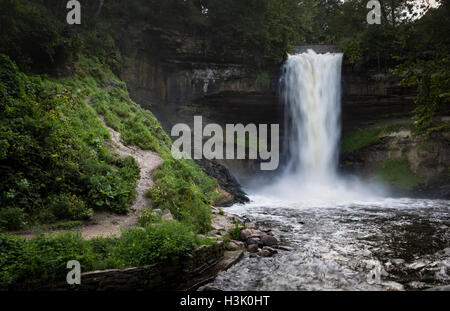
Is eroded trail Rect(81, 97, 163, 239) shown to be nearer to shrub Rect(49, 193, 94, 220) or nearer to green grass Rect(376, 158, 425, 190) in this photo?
shrub Rect(49, 193, 94, 220)

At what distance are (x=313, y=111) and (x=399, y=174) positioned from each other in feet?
25.8

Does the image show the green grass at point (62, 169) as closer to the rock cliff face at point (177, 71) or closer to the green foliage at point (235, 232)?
the green foliage at point (235, 232)

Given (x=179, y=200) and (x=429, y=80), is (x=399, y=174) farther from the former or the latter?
(x=179, y=200)

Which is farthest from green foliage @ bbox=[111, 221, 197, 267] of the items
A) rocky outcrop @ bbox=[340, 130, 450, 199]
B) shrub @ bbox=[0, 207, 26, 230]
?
rocky outcrop @ bbox=[340, 130, 450, 199]

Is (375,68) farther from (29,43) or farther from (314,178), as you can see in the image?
(29,43)

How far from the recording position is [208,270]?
6551 mm

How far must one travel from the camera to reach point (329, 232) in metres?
9.93

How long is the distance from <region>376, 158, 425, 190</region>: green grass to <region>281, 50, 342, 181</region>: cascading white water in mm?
3728

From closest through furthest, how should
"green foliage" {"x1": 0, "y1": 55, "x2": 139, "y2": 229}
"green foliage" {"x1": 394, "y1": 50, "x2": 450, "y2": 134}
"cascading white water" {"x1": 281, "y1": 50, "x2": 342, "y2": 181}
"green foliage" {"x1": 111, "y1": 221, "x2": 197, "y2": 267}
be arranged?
1. "green foliage" {"x1": 111, "y1": 221, "x2": 197, "y2": 267}
2. "green foliage" {"x1": 0, "y1": 55, "x2": 139, "y2": 229}
3. "green foliage" {"x1": 394, "y1": 50, "x2": 450, "y2": 134}
4. "cascading white water" {"x1": 281, "y1": 50, "x2": 342, "y2": 181}

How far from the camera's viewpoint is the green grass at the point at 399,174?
21141 millimetres

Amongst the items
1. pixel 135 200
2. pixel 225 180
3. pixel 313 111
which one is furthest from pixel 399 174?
pixel 135 200

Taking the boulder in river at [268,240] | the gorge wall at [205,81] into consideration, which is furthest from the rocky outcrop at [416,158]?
the boulder in river at [268,240]

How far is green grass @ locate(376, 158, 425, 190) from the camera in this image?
21141 millimetres
